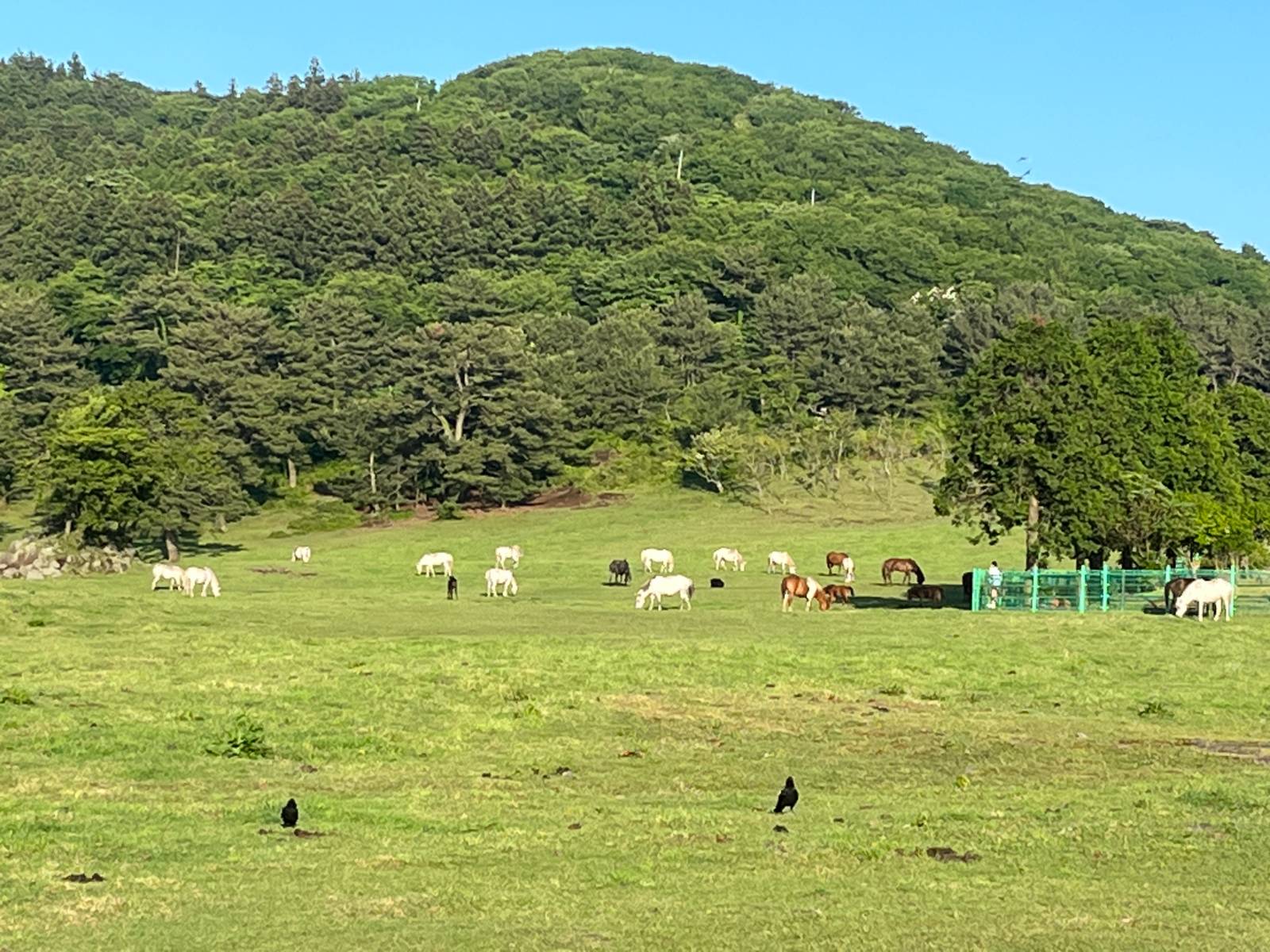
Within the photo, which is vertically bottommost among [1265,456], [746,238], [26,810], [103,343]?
[26,810]

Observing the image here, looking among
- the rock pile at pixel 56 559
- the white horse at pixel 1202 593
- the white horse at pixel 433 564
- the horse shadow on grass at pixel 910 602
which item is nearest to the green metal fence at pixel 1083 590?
the horse shadow on grass at pixel 910 602

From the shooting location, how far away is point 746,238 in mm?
163750

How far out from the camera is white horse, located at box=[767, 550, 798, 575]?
5831cm

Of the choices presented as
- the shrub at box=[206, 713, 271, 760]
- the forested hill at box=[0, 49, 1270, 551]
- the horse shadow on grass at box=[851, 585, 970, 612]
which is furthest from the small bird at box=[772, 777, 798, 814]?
the forested hill at box=[0, 49, 1270, 551]

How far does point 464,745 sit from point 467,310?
345 feet

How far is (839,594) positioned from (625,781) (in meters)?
30.9

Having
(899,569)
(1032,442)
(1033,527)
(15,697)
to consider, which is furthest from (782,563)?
(15,697)

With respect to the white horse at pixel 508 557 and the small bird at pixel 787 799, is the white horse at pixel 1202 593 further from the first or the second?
the white horse at pixel 508 557

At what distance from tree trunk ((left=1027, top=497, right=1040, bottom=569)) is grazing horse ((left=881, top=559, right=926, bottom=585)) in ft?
29.6

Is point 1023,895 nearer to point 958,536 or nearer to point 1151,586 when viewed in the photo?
point 1151,586

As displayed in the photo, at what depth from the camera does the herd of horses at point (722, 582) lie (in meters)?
39.2

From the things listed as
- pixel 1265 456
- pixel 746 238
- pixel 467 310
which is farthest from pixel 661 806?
pixel 746 238

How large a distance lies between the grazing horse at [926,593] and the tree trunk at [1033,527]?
3605mm

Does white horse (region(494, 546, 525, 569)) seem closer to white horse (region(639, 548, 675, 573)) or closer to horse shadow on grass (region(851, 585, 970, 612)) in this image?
white horse (region(639, 548, 675, 573))
